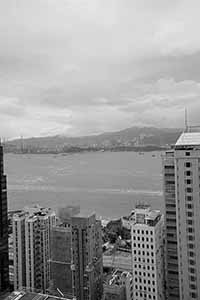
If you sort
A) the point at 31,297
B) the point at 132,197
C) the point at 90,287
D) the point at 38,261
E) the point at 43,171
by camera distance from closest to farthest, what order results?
1. the point at 31,297
2. the point at 90,287
3. the point at 38,261
4. the point at 132,197
5. the point at 43,171

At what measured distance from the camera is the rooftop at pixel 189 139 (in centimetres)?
493

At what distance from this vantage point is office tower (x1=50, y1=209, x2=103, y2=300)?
5973mm

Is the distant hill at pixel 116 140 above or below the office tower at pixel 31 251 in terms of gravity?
above

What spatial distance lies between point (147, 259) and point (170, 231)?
1.89 ft

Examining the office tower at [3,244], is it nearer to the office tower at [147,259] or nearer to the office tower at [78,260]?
the office tower at [78,260]

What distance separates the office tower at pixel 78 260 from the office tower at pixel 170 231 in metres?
1.48

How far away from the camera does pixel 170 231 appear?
521cm

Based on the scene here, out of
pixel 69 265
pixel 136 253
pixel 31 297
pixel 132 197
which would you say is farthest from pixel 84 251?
pixel 132 197

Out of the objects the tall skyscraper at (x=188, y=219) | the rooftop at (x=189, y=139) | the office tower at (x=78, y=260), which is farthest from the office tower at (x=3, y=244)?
the rooftop at (x=189, y=139)

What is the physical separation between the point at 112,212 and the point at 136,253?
962 centimetres

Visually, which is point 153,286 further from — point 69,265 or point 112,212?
point 112,212

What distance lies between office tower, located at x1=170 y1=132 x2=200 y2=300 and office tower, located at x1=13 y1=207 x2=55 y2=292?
3.13 metres

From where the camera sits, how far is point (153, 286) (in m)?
5.10

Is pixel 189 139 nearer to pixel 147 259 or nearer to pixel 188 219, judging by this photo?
pixel 188 219
